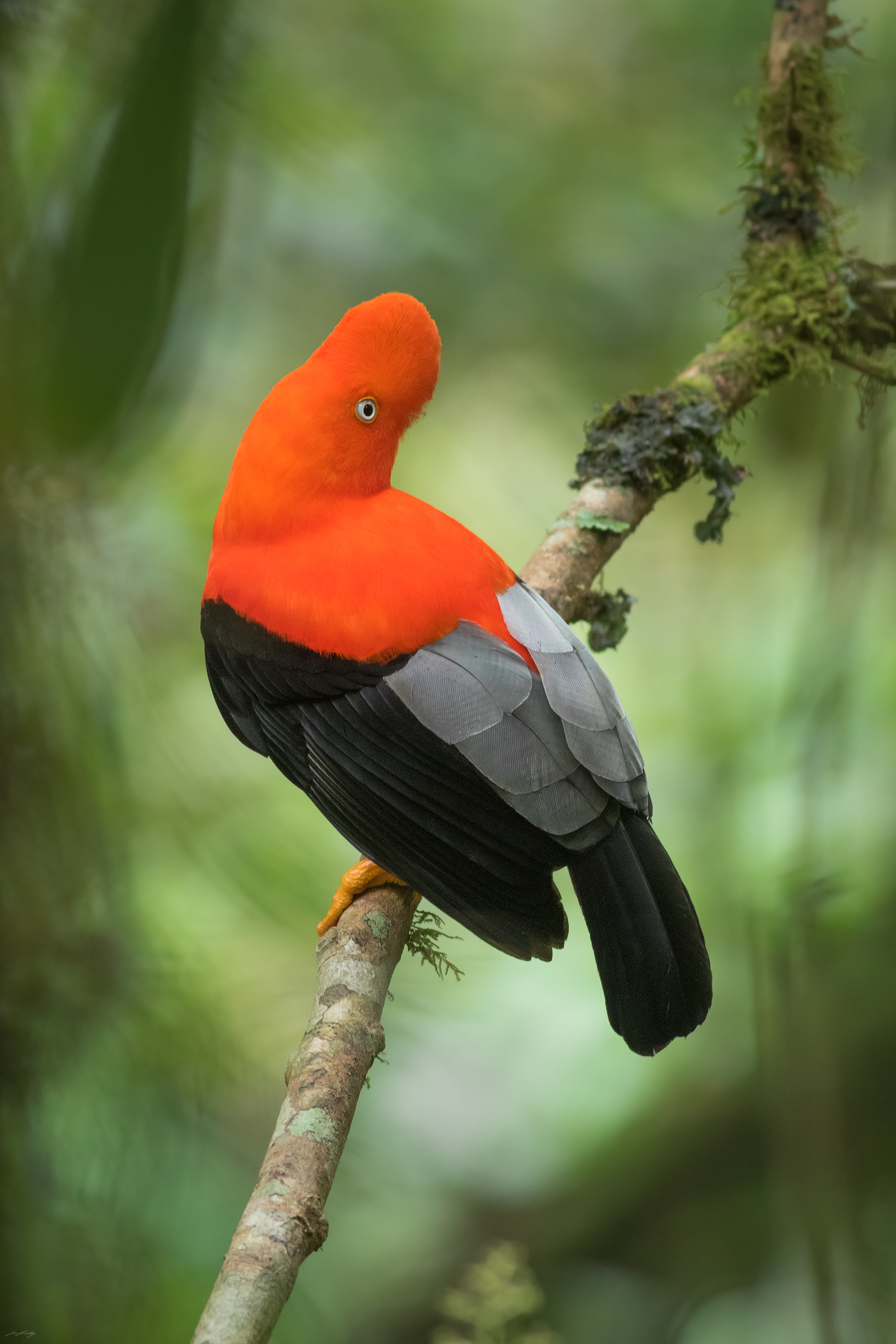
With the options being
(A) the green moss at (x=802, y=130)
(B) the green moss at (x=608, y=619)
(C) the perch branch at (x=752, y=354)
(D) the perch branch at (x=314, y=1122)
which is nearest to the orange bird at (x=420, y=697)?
(D) the perch branch at (x=314, y=1122)

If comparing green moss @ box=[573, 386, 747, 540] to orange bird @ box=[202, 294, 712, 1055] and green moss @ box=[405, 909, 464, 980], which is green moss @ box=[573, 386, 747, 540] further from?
green moss @ box=[405, 909, 464, 980]

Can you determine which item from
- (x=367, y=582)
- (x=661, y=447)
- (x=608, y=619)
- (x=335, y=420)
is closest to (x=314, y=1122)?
(x=367, y=582)

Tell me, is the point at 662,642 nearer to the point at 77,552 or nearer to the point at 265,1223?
the point at 77,552

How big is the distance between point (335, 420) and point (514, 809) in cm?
65

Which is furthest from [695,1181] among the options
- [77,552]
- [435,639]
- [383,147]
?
[383,147]

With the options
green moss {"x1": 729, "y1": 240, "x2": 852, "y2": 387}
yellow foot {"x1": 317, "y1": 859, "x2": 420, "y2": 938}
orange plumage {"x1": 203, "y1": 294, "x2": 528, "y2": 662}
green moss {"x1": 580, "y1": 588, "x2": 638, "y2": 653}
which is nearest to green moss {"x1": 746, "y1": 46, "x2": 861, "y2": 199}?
green moss {"x1": 729, "y1": 240, "x2": 852, "y2": 387}

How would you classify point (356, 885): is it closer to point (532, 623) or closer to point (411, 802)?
point (411, 802)

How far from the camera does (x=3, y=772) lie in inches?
60.3

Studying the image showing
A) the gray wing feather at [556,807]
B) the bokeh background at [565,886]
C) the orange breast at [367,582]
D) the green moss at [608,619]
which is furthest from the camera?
the green moss at [608,619]

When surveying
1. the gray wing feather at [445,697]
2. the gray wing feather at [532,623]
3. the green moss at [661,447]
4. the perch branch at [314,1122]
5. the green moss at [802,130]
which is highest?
the green moss at [802,130]

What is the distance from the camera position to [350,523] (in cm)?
146

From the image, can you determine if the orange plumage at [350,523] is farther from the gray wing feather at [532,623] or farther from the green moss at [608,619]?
the green moss at [608,619]

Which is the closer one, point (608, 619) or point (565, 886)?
point (608, 619)

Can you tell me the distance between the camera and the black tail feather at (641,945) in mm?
1274
